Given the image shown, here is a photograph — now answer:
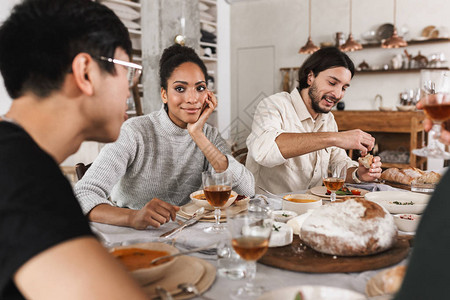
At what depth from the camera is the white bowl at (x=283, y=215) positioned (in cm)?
138

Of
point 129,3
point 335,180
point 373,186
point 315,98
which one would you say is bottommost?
point 373,186

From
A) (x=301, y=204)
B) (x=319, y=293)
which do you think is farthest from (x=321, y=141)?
(x=319, y=293)

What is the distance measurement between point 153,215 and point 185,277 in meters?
0.44

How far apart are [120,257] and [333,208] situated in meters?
0.61

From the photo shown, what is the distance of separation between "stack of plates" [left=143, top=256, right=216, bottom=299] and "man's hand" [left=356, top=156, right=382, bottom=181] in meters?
1.36

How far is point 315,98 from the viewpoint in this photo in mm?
2721

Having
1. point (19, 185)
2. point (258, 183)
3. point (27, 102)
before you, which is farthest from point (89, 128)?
point (258, 183)

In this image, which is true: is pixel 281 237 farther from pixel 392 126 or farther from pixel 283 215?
pixel 392 126

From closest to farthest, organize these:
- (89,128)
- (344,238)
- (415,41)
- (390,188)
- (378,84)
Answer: (89,128), (344,238), (390,188), (415,41), (378,84)

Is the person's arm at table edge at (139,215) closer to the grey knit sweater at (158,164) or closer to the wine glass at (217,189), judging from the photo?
the wine glass at (217,189)

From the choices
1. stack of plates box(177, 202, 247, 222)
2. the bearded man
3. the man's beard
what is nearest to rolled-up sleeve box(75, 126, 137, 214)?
stack of plates box(177, 202, 247, 222)

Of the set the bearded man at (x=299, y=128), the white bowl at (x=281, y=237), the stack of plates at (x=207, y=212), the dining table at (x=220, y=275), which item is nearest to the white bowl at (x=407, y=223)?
the dining table at (x=220, y=275)

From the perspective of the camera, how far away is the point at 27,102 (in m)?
0.83

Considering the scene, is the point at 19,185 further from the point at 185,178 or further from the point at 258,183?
the point at 258,183
